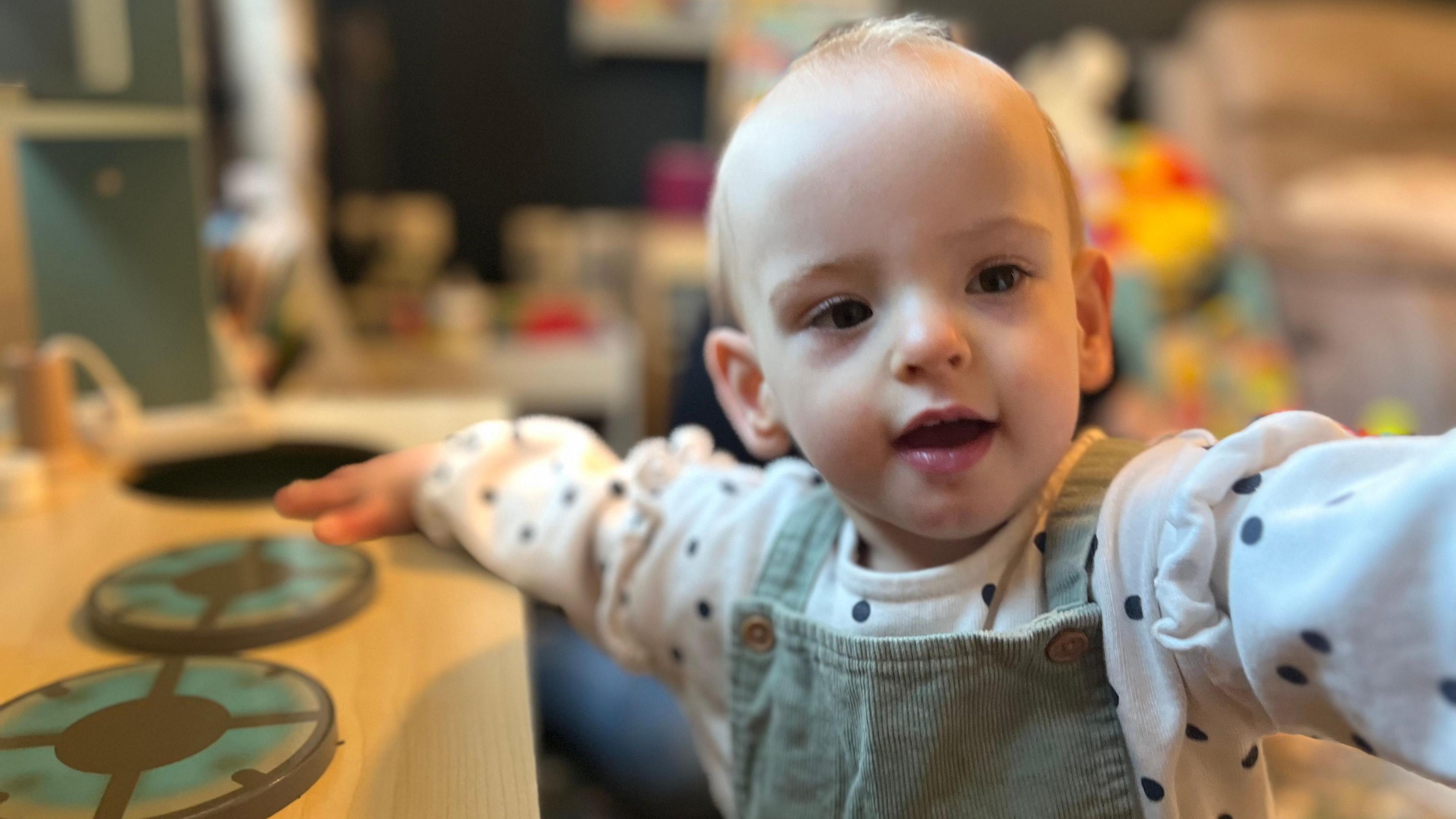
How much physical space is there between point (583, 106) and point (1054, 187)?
246 centimetres

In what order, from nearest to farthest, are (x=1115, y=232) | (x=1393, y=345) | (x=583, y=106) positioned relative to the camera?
(x=1393, y=345) < (x=1115, y=232) < (x=583, y=106)

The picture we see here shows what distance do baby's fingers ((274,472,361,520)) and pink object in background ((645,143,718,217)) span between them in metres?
1.98

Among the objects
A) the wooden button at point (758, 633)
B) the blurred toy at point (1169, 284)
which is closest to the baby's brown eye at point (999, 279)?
the wooden button at point (758, 633)

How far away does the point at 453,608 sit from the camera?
65 centimetres

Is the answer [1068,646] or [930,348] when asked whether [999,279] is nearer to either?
[930,348]

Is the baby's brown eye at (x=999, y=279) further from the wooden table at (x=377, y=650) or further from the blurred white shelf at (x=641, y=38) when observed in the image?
the blurred white shelf at (x=641, y=38)

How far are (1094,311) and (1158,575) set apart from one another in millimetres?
165

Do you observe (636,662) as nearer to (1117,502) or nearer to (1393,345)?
(1117,502)

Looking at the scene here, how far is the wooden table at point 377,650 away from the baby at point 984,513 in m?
0.15

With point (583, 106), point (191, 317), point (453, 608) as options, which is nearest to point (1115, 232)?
point (583, 106)

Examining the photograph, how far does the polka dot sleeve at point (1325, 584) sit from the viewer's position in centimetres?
36

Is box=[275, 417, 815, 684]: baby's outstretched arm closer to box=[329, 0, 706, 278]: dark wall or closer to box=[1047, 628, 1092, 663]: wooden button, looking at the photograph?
box=[1047, 628, 1092, 663]: wooden button

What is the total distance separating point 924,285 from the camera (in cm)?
48

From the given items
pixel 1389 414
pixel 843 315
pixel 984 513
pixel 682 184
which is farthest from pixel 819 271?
pixel 682 184
